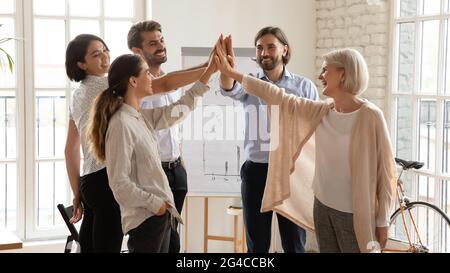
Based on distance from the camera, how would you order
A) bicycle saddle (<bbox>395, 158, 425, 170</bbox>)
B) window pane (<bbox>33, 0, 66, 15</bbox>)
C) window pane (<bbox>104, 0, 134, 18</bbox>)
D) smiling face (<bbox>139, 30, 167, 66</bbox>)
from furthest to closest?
1. window pane (<bbox>104, 0, 134, 18</bbox>)
2. window pane (<bbox>33, 0, 66, 15</bbox>)
3. bicycle saddle (<bbox>395, 158, 425, 170</bbox>)
4. smiling face (<bbox>139, 30, 167, 66</bbox>)

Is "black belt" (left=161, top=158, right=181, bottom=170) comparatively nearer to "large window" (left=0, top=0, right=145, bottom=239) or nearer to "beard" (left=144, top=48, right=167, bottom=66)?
"beard" (left=144, top=48, right=167, bottom=66)

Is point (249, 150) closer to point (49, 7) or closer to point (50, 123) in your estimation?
point (50, 123)

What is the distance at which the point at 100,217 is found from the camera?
248 cm

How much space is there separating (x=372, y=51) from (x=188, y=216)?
2.02m

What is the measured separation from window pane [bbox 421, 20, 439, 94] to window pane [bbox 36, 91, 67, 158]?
8.99 ft

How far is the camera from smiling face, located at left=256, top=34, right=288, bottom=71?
3.15 metres

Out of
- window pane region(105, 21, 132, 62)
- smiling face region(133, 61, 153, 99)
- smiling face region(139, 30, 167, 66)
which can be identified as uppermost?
window pane region(105, 21, 132, 62)

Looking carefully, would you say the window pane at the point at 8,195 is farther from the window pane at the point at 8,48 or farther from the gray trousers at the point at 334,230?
the gray trousers at the point at 334,230

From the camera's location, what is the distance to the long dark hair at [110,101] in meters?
2.24

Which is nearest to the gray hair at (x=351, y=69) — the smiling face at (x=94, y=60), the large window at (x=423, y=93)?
the smiling face at (x=94, y=60)

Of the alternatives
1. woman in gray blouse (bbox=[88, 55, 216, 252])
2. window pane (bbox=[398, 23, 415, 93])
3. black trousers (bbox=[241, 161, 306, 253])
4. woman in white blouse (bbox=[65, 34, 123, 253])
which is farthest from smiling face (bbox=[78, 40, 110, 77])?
window pane (bbox=[398, 23, 415, 93])

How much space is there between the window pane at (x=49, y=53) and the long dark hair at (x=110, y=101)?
2463 millimetres
